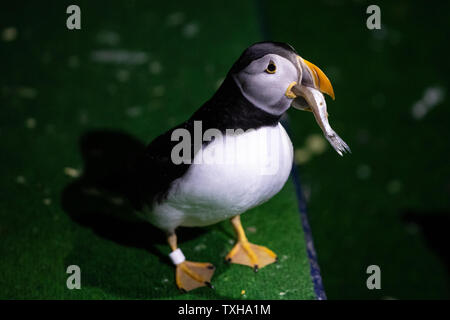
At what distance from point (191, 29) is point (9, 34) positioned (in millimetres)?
1745

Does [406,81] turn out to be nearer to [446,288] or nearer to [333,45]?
[333,45]

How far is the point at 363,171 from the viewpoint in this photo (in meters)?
3.85

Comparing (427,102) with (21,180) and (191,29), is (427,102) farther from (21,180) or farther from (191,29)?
(21,180)

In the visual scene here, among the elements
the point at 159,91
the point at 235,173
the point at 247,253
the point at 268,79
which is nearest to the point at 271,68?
the point at 268,79

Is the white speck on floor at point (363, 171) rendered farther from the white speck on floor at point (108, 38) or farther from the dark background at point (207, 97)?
the white speck on floor at point (108, 38)

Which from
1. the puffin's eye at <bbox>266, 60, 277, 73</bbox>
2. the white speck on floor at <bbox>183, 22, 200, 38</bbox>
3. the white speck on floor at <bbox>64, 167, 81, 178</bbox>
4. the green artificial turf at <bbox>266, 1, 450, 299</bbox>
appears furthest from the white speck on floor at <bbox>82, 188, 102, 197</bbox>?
the white speck on floor at <bbox>183, 22, 200, 38</bbox>

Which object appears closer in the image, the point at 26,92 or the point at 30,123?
the point at 30,123

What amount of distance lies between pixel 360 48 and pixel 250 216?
2.73 m

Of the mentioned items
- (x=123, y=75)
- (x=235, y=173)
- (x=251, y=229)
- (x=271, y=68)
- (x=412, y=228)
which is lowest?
(x=412, y=228)

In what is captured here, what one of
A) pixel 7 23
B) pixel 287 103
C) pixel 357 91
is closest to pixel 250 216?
pixel 287 103

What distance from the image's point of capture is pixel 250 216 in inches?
114

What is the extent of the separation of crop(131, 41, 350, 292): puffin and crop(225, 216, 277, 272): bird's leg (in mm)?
390

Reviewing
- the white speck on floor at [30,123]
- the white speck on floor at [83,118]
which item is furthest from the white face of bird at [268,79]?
the white speck on floor at [30,123]

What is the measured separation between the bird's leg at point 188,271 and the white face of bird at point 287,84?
95 centimetres
